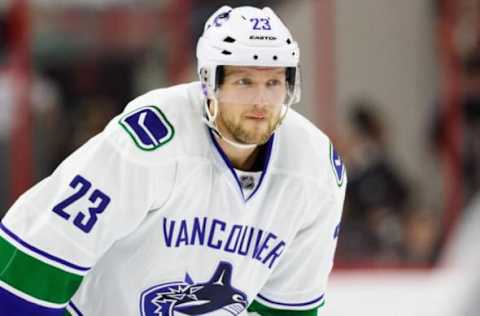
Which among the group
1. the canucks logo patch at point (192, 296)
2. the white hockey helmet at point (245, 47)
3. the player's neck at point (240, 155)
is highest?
the white hockey helmet at point (245, 47)

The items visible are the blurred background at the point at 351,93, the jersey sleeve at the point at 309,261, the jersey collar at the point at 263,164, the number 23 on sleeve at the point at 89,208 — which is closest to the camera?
the number 23 on sleeve at the point at 89,208

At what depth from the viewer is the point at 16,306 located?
2564 millimetres

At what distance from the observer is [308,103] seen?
18.5ft

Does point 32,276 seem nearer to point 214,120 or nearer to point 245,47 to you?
point 214,120

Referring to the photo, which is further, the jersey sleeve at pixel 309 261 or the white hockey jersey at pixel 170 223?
the jersey sleeve at pixel 309 261

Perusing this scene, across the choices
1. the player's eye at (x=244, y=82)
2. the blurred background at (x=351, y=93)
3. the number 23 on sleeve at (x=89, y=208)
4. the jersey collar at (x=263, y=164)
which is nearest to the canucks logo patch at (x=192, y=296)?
the jersey collar at (x=263, y=164)

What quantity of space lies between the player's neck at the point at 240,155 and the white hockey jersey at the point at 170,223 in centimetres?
2

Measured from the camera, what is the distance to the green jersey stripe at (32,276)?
2.56 metres

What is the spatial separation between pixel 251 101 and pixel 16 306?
0.56 metres

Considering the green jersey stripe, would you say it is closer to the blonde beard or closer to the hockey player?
the hockey player

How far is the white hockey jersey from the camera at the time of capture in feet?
8.36

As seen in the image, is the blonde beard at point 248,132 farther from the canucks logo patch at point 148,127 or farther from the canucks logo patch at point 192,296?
the canucks logo patch at point 192,296

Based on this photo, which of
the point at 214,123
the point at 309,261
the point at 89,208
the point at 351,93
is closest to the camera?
the point at 89,208

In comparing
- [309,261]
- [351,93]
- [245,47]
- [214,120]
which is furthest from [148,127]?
[351,93]
